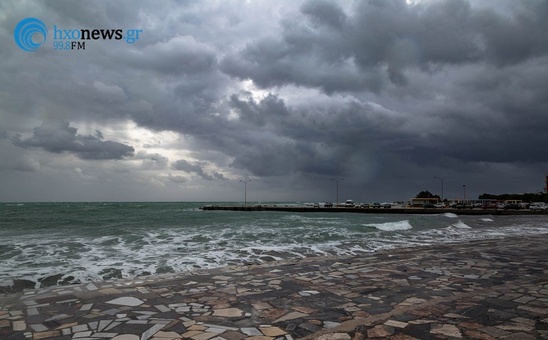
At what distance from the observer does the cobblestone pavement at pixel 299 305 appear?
418 cm

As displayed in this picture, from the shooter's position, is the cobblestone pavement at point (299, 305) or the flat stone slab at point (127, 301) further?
the flat stone slab at point (127, 301)

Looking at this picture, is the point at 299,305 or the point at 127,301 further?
the point at 127,301

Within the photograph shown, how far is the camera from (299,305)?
529 cm

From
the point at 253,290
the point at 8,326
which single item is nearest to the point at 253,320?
the point at 253,290

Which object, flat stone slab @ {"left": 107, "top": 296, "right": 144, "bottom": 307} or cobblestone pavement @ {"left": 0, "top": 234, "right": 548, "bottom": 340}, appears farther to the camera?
flat stone slab @ {"left": 107, "top": 296, "right": 144, "bottom": 307}

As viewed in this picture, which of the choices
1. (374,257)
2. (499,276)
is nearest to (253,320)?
(499,276)

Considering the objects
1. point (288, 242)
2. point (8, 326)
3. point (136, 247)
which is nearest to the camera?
point (8, 326)

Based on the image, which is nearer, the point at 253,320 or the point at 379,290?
the point at 253,320

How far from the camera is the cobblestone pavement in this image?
4180 mm

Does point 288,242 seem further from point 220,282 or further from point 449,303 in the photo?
point 449,303

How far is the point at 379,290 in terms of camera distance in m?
6.15

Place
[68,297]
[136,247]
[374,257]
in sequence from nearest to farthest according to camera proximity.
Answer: [68,297] → [374,257] → [136,247]

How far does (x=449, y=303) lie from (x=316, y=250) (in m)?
7.29

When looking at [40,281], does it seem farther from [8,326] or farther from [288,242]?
[288,242]
